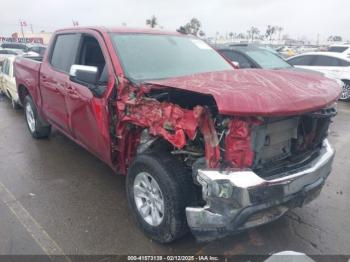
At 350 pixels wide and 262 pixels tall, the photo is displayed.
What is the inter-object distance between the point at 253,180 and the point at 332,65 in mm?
10054

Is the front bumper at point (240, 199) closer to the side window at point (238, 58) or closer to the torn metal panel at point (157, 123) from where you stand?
the torn metal panel at point (157, 123)

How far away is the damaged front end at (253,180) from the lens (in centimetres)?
228

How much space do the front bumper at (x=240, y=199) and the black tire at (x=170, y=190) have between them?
163 millimetres

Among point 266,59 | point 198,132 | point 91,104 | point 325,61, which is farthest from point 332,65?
point 198,132

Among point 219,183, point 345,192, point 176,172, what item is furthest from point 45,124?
point 345,192

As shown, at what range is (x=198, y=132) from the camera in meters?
2.56

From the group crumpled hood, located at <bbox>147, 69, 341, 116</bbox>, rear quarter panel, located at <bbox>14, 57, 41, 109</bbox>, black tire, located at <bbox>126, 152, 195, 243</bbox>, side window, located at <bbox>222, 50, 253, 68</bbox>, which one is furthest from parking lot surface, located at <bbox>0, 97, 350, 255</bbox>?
side window, located at <bbox>222, 50, 253, 68</bbox>

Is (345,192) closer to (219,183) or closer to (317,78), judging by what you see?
(317,78)

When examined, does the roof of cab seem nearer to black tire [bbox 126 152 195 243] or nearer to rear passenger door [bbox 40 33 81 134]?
rear passenger door [bbox 40 33 81 134]

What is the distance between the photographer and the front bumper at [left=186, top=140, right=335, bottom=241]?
2264 mm

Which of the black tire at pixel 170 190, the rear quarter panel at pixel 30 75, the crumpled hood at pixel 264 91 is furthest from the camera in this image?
the rear quarter panel at pixel 30 75

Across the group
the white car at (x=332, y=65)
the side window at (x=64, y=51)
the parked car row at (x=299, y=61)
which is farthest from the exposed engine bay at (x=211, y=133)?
the white car at (x=332, y=65)

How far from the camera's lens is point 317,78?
3047mm

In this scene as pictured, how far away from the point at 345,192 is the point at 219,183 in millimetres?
2489
